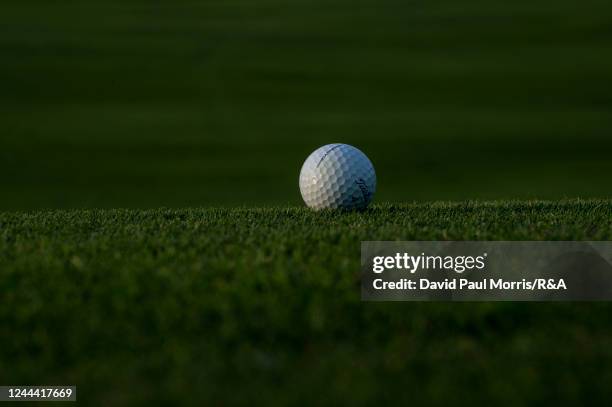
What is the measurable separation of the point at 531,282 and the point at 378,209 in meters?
2.95

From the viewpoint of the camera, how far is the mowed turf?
2.05 metres

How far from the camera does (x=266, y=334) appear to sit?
2.44m

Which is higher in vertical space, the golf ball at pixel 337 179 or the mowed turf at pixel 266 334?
the golf ball at pixel 337 179

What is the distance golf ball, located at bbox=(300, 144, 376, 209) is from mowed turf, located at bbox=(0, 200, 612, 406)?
1959mm

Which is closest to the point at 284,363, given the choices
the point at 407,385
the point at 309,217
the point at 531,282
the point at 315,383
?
the point at 315,383

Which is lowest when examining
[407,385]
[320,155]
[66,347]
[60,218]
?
[407,385]

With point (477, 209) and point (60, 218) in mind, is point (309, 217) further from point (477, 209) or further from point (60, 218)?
point (60, 218)

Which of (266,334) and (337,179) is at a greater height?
(337,179)

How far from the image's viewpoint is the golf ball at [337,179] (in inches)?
221

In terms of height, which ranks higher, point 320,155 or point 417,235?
point 320,155

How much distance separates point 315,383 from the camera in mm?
2068

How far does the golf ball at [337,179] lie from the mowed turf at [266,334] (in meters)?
1.96

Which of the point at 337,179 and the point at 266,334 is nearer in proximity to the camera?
the point at 266,334

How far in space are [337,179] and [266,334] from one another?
3229mm
